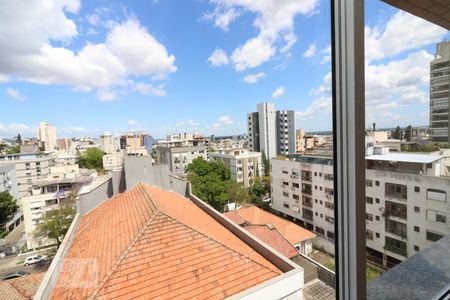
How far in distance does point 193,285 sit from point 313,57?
71.1 inches

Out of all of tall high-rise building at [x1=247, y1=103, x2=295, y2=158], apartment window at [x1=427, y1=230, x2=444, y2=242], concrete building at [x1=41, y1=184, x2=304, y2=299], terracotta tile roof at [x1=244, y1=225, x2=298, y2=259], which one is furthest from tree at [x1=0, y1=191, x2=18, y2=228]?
apartment window at [x1=427, y1=230, x2=444, y2=242]

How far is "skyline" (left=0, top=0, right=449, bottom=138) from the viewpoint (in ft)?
2.53

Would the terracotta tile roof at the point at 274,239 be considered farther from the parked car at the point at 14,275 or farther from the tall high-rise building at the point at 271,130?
the parked car at the point at 14,275

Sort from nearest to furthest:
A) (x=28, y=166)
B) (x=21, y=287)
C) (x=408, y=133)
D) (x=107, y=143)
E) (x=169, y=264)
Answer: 1. (x=28, y=166)
2. (x=21, y=287)
3. (x=107, y=143)
4. (x=408, y=133)
5. (x=169, y=264)

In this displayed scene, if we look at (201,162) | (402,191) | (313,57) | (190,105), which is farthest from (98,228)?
(402,191)

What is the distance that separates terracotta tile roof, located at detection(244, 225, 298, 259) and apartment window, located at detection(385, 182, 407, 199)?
0.76 m

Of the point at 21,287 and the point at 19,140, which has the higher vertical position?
the point at 19,140

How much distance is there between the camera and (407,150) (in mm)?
1814

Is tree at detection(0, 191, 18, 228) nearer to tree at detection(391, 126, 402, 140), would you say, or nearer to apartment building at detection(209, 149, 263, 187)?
apartment building at detection(209, 149, 263, 187)

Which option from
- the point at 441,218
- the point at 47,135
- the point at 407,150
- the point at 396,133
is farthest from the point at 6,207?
the point at 441,218

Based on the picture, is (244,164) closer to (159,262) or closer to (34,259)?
(34,259)

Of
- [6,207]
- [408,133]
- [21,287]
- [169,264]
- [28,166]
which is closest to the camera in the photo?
[6,207]

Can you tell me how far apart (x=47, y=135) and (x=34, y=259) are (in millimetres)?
522

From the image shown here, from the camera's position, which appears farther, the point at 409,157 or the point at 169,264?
the point at 169,264
